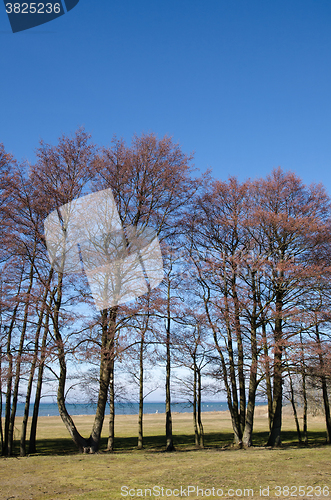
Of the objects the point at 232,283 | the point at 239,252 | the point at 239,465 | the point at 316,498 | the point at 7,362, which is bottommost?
the point at 239,465

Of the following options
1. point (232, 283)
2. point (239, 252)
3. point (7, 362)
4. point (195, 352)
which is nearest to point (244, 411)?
point (195, 352)

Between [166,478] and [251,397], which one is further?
[251,397]

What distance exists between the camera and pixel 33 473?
849 centimetres

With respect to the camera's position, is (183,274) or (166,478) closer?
(166,478)

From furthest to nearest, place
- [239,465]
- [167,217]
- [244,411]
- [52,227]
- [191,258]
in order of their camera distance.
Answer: [191,258]
[244,411]
[167,217]
[52,227]
[239,465]

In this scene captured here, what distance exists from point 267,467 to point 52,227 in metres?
10.5

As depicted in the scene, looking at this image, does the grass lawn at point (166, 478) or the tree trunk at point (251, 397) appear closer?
the grass lawn at point (166, 478)

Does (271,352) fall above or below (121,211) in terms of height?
below

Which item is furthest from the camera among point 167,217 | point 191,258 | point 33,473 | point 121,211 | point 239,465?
point 191,258

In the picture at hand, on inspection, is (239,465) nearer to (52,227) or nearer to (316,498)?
(316,498)

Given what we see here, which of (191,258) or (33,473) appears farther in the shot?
(191,258)

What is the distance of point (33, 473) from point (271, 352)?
30.2ft

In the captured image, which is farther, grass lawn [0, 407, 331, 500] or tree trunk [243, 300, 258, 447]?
tree trunk [243, 300, 258, 447]

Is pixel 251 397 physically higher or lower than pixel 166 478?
higher
